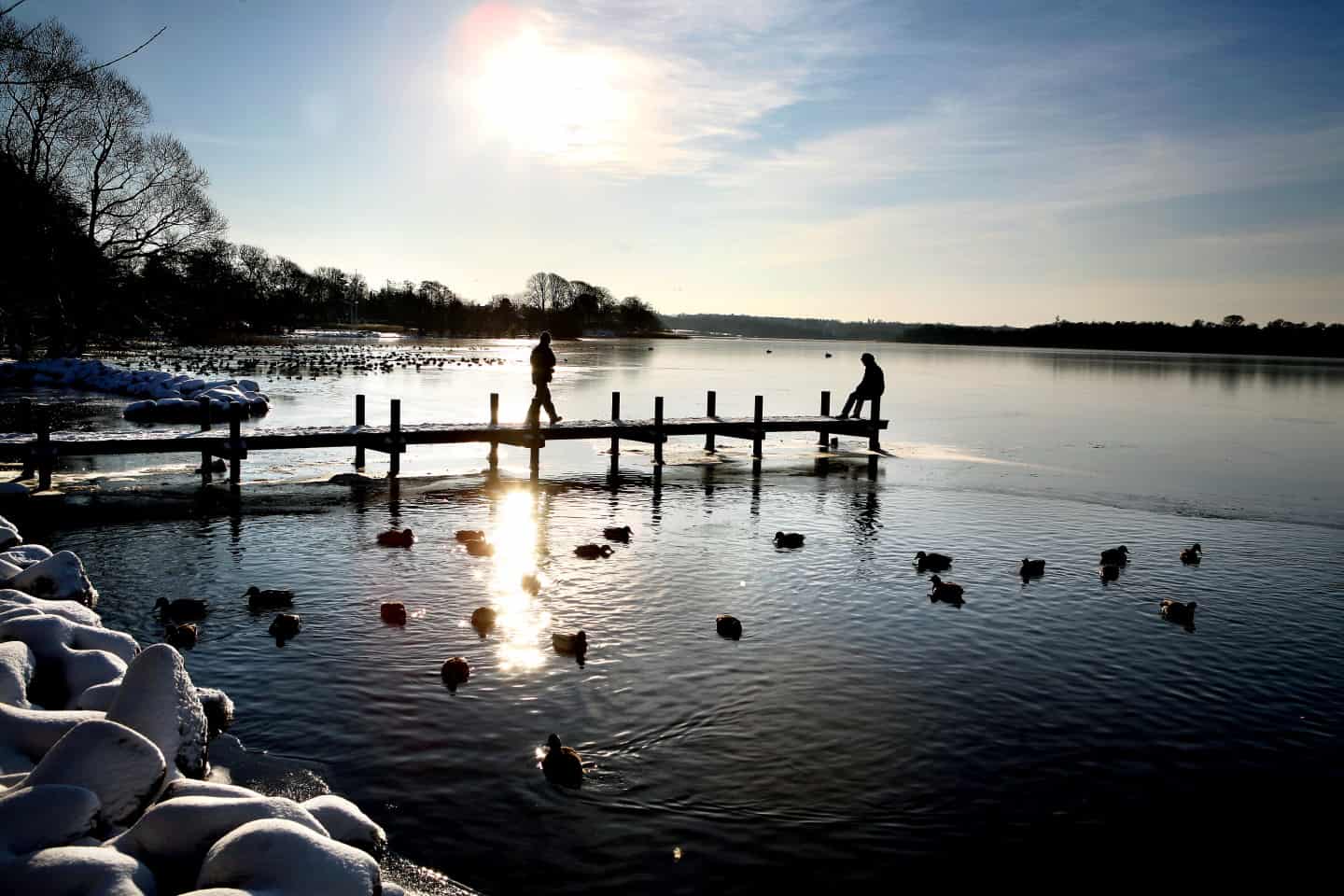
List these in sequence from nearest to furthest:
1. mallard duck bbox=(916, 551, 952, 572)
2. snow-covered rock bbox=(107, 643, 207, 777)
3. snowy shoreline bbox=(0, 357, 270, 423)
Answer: snow-covered rock bbox=(107, 643, 207, 777) < mallard duck bbox=(916, 551, 952, 572) < snowy shoreline bbox=(0, 357, 270, 423)

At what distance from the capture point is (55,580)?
10.6 m

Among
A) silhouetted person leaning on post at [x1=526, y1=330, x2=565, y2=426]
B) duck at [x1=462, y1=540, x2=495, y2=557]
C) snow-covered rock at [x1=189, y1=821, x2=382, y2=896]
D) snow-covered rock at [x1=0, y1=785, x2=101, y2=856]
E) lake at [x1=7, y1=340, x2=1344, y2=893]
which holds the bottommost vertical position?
lake at [x1=7, y1=340, x2=1344, y2=893]

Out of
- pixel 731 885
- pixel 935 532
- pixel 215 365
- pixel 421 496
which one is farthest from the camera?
pixel 215 365

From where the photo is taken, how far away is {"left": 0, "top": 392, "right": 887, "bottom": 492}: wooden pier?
20.1m

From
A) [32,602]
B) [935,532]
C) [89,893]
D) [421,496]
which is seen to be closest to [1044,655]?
[935,532]

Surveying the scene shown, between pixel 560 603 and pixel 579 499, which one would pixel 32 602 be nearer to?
pixel 560 603

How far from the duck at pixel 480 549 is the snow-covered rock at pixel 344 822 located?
8.49 m

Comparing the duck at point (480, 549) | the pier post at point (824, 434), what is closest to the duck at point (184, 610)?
the duck at point (480, 549)

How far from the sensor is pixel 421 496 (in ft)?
67.6

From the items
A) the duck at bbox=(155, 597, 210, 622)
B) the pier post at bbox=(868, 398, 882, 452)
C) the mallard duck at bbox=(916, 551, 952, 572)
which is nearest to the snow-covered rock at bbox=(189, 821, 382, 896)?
the duck at bbox=(155, 597, 210, 622)

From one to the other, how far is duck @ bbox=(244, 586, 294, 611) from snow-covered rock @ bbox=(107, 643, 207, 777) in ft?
16.8

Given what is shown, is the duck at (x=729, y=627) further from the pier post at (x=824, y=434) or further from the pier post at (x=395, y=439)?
the pier post at (x=824, y=434)

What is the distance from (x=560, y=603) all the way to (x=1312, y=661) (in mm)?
9035

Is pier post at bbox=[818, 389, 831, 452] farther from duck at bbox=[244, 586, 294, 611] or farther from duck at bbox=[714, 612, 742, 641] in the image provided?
duck at bbox=[244, 586, 294, 611]
